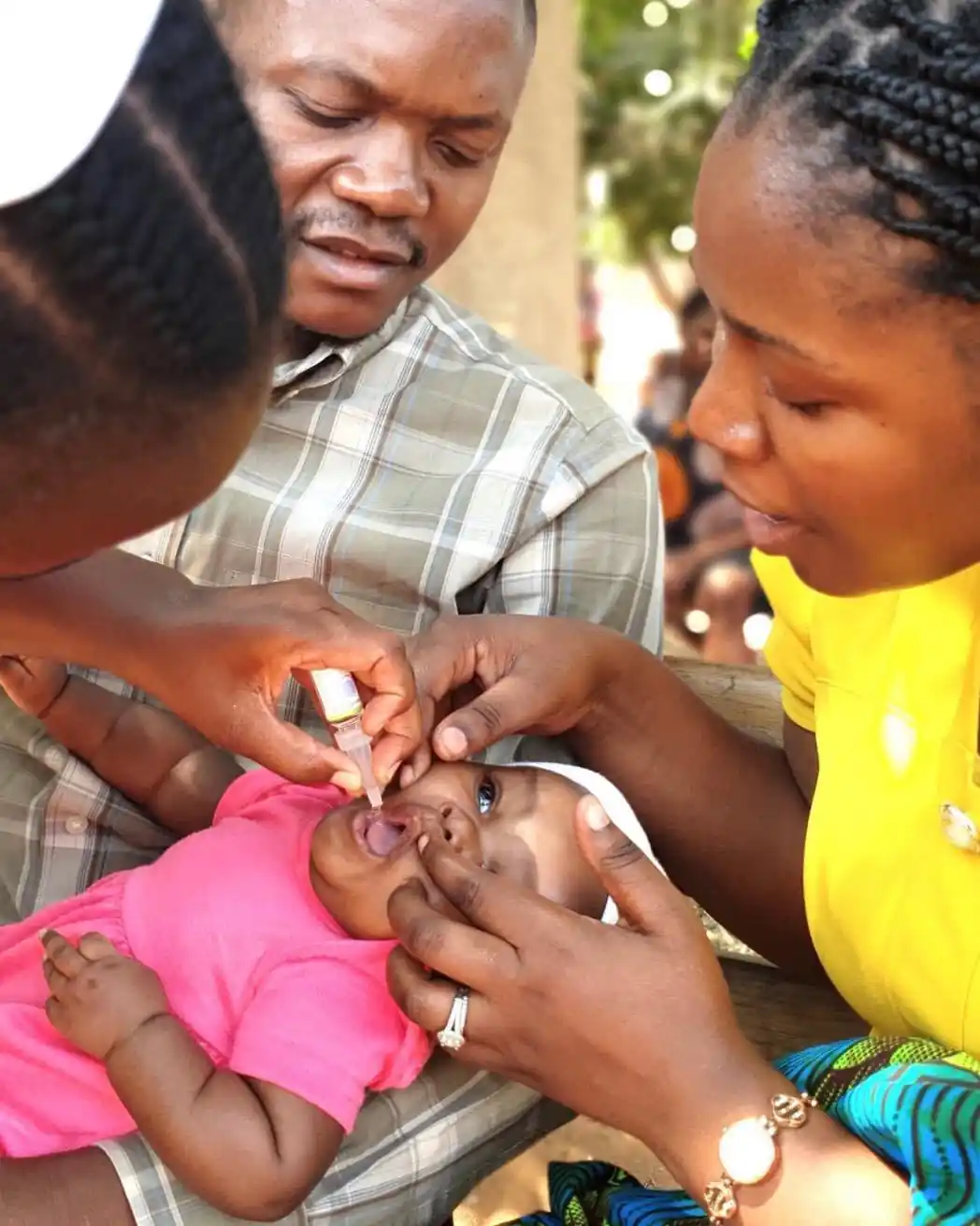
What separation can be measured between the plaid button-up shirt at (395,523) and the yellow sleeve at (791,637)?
0.23 m

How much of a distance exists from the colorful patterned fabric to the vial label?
63 cm

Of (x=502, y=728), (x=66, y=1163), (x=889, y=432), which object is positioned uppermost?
(x=889, y=432)

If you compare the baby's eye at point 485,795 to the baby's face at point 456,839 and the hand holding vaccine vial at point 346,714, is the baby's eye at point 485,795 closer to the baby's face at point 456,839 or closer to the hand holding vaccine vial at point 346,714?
the baby's face at point 456,839

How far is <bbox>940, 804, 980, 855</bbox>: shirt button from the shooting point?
144 centimetres

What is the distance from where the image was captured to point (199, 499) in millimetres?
937

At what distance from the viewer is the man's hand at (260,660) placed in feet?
5.10

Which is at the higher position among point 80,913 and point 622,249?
point 80,913

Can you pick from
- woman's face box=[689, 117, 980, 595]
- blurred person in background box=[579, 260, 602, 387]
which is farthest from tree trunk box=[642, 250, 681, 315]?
woman's face box=[689, 117, 980, 595]

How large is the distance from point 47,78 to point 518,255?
174 inches

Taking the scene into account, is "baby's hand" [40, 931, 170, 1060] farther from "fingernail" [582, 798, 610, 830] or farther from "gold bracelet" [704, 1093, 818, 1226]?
"gold bracelet" [704, 1093, 818, 1226]

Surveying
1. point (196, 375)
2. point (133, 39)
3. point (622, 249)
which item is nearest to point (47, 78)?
point (133, 39)

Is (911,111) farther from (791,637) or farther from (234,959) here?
(234,959)

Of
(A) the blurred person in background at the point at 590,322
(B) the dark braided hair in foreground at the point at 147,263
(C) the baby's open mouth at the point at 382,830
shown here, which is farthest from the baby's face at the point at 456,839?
(A) the blurred person in background at the point at 590,322

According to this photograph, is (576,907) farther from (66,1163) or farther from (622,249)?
(622,249)
